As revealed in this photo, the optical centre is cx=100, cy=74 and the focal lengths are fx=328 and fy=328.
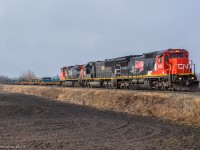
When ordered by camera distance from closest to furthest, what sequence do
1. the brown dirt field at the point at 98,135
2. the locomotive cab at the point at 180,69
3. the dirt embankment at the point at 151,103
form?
the brown dirt field at the point at 98,135, the dirt embankment at the point at 151,103, the locomotive cab at the point at 180,69

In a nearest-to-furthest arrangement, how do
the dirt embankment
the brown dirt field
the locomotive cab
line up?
1. the brown dirt field
2. the dirt embankment
3. the locomotive cab

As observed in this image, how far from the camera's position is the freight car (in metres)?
29.5

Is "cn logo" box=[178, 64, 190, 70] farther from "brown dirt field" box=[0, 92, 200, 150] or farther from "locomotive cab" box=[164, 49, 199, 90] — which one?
"brown dirt field" box=[0, 92, 200, 150]

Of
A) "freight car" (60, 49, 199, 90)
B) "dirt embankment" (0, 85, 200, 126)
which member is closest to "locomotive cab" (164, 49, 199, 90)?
"freight car" (60, 49, 199, 90)

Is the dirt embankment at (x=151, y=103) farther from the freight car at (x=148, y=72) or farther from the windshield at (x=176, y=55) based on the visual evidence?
the windshield at (x=176, y=55)

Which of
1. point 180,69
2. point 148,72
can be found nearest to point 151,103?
point 180,69

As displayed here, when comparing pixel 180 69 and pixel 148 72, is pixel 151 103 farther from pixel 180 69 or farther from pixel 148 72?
pixel 148 72

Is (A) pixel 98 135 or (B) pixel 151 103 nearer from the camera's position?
(A) pixel 98 135

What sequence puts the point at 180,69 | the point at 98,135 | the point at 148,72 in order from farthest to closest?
the point at 148,72, the point at 180,69, the point at 98,135

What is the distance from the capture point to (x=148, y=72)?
33.5 metres

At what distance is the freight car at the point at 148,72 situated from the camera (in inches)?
1160

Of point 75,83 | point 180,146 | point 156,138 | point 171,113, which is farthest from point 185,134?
point 75,83

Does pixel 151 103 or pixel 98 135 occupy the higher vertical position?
pixel 151 103

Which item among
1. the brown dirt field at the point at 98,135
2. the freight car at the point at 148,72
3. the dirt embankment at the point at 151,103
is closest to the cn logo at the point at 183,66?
the freight car at the point at 148,72
